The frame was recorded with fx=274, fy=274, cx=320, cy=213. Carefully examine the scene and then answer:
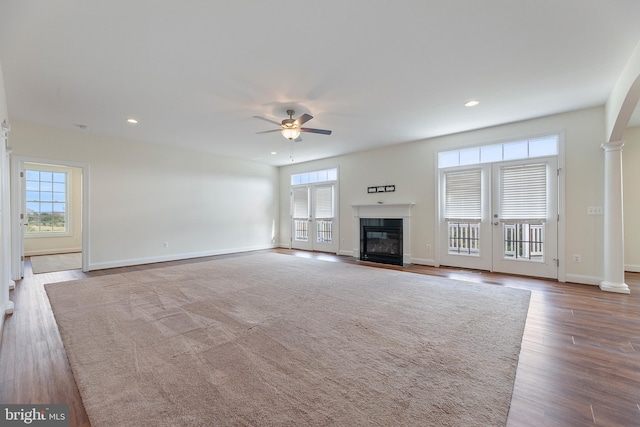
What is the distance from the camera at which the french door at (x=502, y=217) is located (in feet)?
15.3

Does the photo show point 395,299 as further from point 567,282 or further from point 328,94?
point 567,282

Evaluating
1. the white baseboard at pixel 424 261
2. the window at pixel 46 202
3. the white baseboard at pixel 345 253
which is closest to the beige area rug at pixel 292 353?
the white baseboard at pixel 424 261

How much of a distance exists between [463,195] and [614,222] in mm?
2150

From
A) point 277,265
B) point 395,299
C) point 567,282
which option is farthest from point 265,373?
point 567,282

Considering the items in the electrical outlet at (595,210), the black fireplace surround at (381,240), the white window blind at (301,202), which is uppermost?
the white window blind at (301,202)

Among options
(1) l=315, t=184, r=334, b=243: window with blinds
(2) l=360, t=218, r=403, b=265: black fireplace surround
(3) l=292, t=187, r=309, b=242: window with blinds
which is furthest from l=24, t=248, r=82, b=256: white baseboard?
(2) l=360, t=218, r=403, b=265: black fireplace surround

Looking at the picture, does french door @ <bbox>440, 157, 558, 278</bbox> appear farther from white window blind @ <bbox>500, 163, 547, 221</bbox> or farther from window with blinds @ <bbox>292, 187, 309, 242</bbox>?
window with blinds @ <bbox>292, 187, 309, 242</bbox>

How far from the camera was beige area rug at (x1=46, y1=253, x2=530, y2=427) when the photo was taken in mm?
1523

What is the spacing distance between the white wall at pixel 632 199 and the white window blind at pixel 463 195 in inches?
109

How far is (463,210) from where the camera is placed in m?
5.55

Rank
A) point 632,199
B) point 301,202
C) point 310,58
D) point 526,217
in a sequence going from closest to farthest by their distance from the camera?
point 310,58
point 526,217
point 632,199
point 301,202

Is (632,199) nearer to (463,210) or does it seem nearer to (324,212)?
(463,210)

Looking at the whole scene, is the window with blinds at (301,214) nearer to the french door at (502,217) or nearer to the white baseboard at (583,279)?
the french door at (502,217)

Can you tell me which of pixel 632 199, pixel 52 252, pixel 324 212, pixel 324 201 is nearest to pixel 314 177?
pixel 324 201
